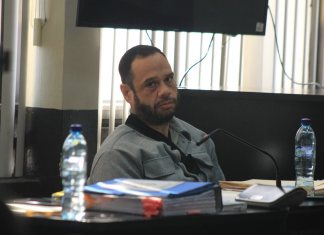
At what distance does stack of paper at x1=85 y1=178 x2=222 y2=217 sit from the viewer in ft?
6.55

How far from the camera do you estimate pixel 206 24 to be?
13.3ft

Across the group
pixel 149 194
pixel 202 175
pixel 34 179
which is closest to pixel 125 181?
pixel 149 194

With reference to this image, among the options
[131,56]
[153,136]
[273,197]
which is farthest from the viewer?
[131,56]

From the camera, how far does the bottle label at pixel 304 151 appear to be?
3.14 meters

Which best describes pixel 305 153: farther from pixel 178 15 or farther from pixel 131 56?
pixel 178 15

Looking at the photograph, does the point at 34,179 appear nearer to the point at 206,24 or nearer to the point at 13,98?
the point at 13,98

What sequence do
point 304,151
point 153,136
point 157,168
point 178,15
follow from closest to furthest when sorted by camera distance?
point 157,168 < point 153,136 < point 304,151 < point 178,15

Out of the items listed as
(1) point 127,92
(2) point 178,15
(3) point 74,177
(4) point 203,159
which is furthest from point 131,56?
(3) point 74,177

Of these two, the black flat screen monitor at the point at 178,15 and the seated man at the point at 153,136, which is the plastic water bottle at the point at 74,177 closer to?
the seated man at the point at 153,136

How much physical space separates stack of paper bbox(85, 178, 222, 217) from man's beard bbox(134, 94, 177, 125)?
0.83 meters

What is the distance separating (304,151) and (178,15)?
1.14 metres

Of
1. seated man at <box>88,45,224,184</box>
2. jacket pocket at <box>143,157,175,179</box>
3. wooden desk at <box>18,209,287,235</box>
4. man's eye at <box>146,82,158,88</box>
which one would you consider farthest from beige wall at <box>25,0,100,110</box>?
wooden desk at <box>18,209,287,235</box>

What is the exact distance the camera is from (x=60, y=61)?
375 cm

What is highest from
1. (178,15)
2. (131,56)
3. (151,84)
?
(178,15)
